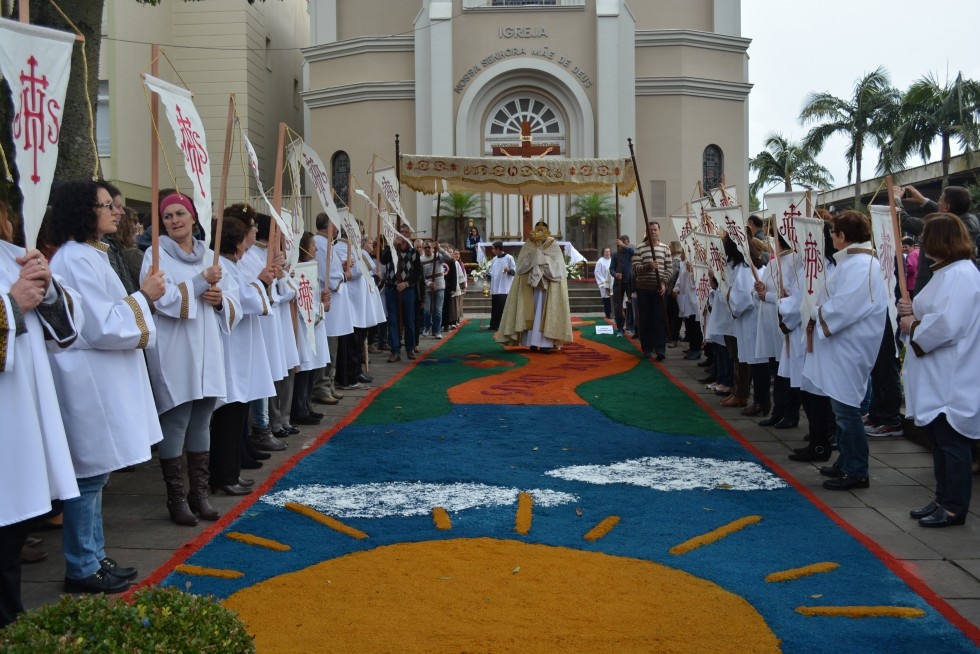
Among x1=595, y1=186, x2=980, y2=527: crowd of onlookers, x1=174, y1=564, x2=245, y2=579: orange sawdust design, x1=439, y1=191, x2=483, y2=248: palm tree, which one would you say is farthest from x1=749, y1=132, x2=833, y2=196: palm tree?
x1=174, y1=564, x2=245, y2=579: orange sawdust design

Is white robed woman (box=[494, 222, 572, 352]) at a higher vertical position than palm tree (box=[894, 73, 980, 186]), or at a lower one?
lower

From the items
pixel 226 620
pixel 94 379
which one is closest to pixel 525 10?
pixel 94 379

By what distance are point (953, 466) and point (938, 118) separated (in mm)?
26191

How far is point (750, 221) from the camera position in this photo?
432 inches

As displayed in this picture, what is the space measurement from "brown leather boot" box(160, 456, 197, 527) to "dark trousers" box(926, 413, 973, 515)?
14.7 ft

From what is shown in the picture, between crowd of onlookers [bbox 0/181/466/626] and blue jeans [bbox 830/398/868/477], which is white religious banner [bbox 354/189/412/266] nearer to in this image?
crowd of onlookers [bbox 0/181/466/626]

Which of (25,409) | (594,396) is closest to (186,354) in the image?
(25,409)

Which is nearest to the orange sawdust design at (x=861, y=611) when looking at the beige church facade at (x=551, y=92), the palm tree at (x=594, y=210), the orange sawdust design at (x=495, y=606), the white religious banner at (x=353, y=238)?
the orange sawdust design at (x=495, y=606)

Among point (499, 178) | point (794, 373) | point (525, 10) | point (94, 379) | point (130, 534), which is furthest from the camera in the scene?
point (525, 10)

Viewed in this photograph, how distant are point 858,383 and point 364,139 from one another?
80.5 feet

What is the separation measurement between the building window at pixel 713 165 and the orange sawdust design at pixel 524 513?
24334 mm

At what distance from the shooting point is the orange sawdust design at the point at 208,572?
5.13m

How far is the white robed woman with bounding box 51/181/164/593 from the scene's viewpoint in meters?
4.71

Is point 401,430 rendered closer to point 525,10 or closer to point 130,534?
point 130,534
